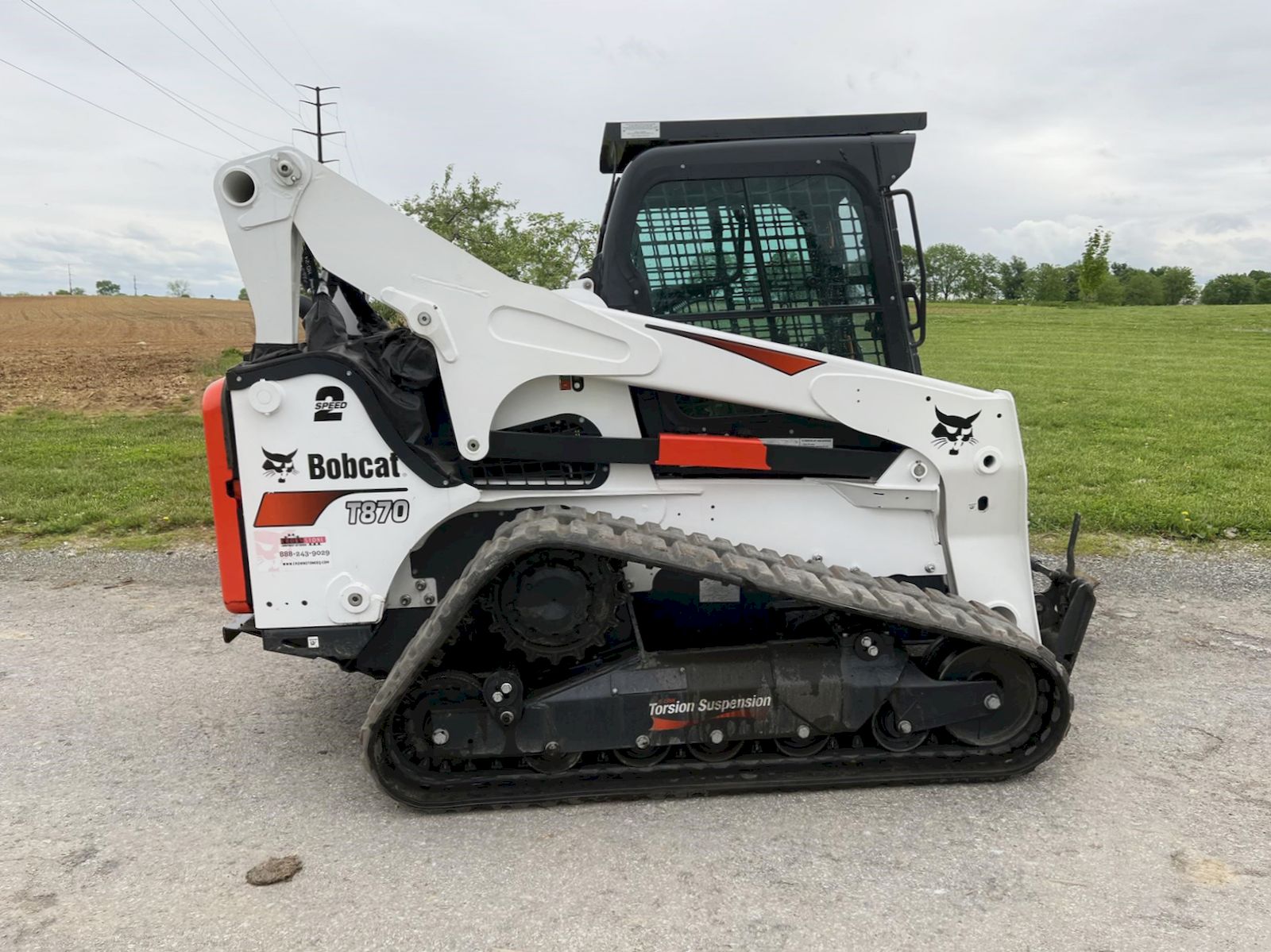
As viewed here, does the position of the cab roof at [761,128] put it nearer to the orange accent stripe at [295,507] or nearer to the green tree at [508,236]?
the orange accent stripe at [295,507]

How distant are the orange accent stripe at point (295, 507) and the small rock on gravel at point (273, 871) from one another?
4.05ft

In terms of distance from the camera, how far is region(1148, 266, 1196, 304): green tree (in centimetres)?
8988

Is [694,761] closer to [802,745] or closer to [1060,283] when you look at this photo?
[802,745]

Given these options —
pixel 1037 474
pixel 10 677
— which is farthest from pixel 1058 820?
pixel 1037 474

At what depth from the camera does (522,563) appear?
3621 mm

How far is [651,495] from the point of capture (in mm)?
4066

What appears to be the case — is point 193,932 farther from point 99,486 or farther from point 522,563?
point 99,486

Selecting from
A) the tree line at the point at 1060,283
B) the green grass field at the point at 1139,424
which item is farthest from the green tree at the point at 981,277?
the green grass field at the point at 1139,424

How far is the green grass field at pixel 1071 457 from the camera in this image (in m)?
7.98

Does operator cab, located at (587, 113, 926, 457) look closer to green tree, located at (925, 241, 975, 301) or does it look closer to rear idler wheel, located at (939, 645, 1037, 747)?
rear idler wheel, located at (939, 645, 1037, 747)

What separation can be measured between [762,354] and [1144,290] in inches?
3854

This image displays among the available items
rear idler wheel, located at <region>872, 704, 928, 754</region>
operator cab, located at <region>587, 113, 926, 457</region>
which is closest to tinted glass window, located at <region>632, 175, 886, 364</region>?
operator cab, located at <region>587, 113, 926, 457</region>

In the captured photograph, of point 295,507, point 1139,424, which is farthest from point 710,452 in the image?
point 1139,424

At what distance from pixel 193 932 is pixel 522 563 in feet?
5.08
